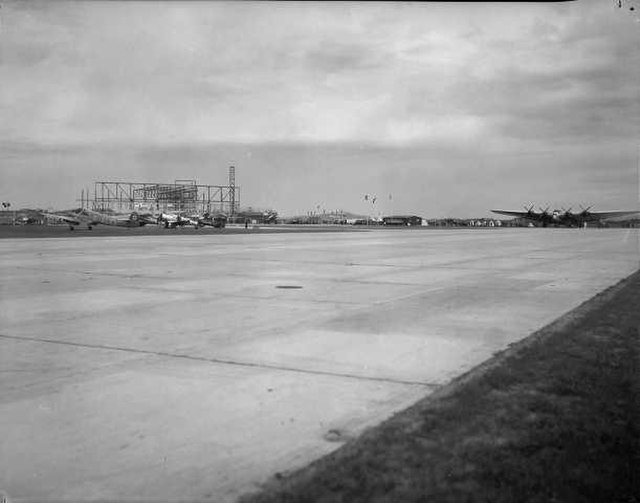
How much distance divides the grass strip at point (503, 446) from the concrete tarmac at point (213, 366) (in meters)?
0.32

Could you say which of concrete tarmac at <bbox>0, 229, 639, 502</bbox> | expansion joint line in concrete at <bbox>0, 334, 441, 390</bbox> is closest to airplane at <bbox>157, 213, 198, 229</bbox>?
concrete tarmac at <bbox>0, 229, 639, 502</bbox>

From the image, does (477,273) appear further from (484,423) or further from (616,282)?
(484,423)

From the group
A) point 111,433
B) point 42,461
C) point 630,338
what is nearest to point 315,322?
point 630,338

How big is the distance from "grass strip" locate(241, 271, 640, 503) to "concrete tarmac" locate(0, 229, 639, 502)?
0.32 metres

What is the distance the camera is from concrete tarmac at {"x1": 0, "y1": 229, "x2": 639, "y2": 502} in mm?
4051

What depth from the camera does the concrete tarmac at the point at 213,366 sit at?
405 cm

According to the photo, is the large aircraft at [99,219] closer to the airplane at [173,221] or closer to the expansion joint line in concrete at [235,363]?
the airplane at [173,221]

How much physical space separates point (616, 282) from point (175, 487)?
45.2 ft

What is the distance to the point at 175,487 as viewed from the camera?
12.2 ft

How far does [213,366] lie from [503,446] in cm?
328

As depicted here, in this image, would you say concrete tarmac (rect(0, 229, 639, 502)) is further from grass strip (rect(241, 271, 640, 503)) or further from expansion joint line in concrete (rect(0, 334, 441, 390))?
grass strip (rect(241, 271, 640, 503))

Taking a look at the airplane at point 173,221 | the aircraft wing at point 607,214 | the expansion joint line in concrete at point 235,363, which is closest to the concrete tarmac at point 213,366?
the expansion joint line in concrete at point 235,363

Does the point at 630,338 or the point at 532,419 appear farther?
the point at 630,338

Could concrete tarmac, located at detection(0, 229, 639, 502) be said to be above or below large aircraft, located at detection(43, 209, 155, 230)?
below
